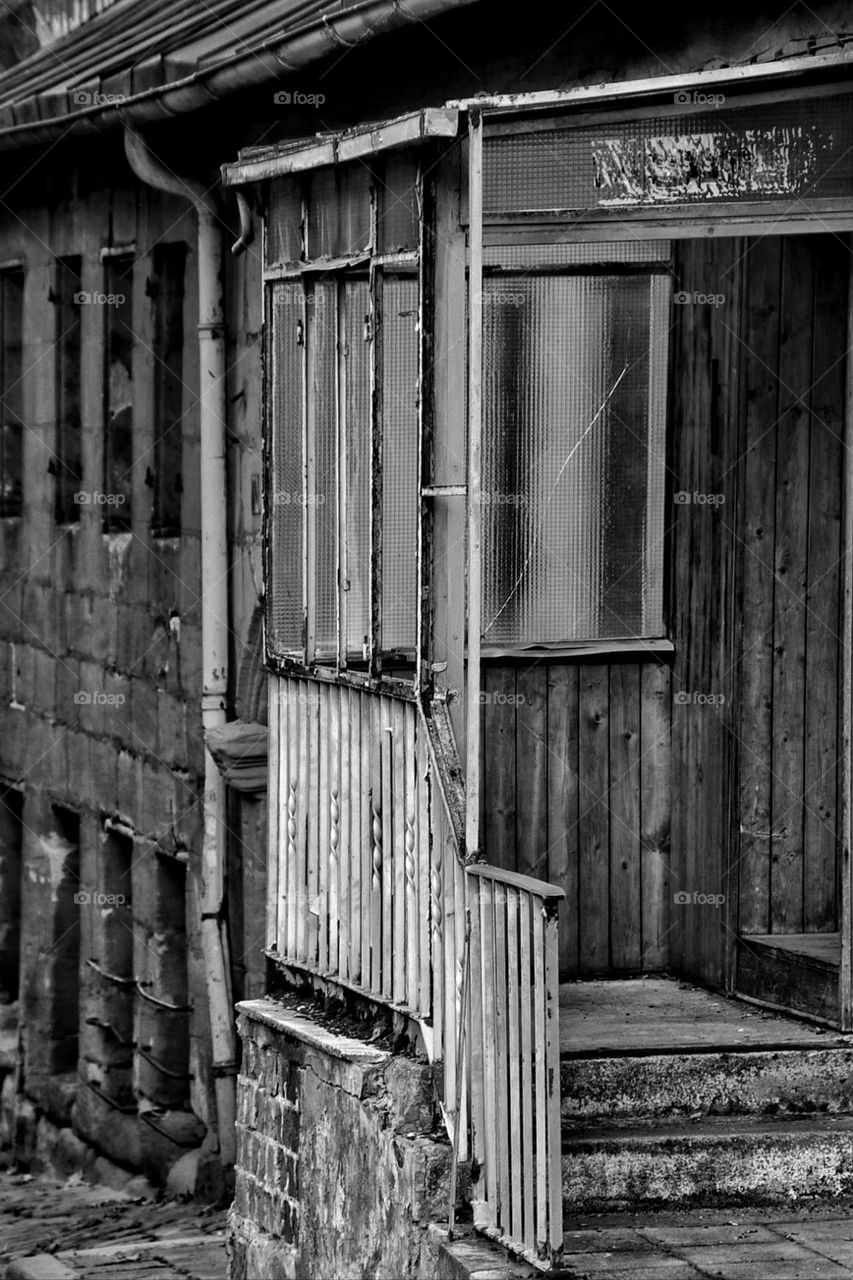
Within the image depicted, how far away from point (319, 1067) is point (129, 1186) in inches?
224

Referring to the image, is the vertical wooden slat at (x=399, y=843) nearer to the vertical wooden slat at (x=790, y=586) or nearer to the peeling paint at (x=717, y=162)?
the vertical wooden slat at (x=790, y=586)

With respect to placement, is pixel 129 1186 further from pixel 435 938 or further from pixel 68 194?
pixel 435 938

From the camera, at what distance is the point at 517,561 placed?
8789 mm

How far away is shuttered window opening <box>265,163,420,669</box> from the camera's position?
27.1 feet

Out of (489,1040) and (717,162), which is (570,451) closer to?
(717,162)

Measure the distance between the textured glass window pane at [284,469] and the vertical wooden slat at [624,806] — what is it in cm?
109

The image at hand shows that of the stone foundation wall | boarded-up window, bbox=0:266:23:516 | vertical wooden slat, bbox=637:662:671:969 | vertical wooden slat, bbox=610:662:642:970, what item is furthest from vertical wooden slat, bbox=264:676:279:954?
boarded-up window, bbox=0:266:23:516

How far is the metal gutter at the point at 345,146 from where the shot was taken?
752 centimetres

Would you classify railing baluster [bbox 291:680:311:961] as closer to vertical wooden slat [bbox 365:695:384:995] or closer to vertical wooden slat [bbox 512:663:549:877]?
vertical wooden slat [bbox 365:695:384:995]

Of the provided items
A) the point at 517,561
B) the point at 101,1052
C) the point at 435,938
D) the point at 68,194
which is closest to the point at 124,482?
the point at 68,194

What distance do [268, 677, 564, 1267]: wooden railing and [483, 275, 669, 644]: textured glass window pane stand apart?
74cm

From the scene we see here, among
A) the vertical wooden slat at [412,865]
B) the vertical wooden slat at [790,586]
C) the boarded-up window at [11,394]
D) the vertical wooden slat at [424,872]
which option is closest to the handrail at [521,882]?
the vertical wooden slat at [424,872]

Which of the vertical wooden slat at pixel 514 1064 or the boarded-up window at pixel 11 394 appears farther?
the boarded-up window at pixel 11 394

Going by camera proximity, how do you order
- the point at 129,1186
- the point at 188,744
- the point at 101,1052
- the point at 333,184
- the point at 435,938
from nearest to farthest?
the point at 435,938 < the point at 333,184 < the point at 188,744 < the point at 129,1186 < the point at 101,1052
